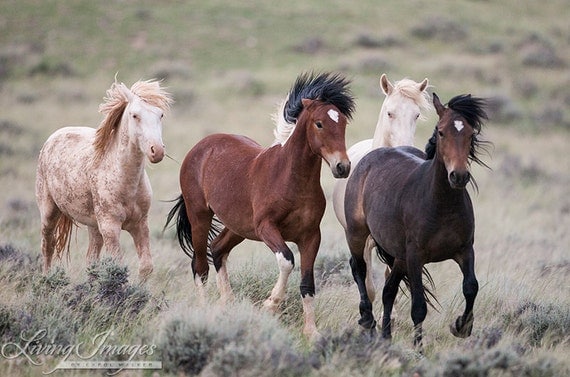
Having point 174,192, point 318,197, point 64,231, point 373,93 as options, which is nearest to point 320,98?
point 318,197

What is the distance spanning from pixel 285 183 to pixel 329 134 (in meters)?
0.60

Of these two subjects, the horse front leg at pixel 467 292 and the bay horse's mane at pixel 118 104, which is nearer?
the horse front leg at pixel 467 292

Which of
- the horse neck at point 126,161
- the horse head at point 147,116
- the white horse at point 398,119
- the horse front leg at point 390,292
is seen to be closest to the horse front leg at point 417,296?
the horse front leg at point 390,292

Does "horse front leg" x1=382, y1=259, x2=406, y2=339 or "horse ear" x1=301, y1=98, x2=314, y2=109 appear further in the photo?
"horse ear" x1=301, y1=98, x2=314, y2=109

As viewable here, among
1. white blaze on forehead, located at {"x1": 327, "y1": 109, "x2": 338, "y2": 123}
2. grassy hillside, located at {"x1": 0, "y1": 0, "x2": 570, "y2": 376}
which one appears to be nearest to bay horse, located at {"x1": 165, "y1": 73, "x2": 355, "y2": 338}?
white blaze on forehead, located at {"x1": 327, "y1": 109, "x2": 338, "y2": 123}

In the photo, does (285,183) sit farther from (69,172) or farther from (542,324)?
(69,172)

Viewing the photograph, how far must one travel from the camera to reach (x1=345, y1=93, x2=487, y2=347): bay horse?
5367 millimetres

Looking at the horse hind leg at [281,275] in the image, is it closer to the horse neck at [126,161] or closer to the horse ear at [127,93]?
the horse neck at [126,161]

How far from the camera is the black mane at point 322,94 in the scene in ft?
20.8

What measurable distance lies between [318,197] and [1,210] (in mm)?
8394

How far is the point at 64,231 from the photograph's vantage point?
27.8 feet

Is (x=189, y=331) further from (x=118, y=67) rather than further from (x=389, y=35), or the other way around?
(x=389, y=35)

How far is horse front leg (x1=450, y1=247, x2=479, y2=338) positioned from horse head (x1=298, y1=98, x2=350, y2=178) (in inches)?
41.8

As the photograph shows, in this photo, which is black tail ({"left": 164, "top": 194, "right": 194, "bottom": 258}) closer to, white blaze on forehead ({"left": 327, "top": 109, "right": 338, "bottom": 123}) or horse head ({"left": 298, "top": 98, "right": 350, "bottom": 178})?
horse head ({"left": 298, "top": 98, "right": 350, "bottom": 178})
